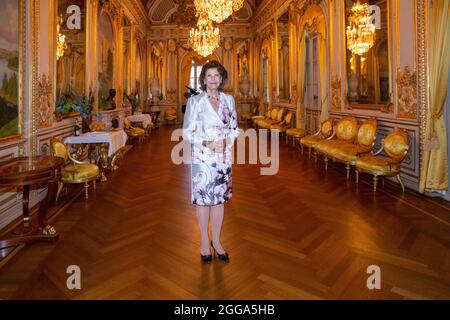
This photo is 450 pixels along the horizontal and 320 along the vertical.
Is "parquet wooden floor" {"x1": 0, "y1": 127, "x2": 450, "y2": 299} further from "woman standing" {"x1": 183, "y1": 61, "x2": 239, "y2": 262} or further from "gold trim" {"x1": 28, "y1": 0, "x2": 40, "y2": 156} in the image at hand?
"gold trim" {"x1": 28, "y1": 0, "x2": 40, "y2": 156}

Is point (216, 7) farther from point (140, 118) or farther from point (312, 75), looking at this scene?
point (140, 118)

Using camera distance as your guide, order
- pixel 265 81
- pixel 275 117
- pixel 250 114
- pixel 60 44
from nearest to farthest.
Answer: pixel 60 44, pixel 275 117, pixel 265 81, pixel 250 114

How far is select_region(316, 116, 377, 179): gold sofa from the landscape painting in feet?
15.5

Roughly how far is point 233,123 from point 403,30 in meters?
3.91

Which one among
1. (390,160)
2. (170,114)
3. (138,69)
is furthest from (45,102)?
(170,114)

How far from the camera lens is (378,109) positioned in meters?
5.77

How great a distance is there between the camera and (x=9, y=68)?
3646 millimetres

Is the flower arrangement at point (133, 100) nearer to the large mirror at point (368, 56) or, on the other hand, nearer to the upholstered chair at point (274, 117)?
the upholstered chair at point (274, 117)

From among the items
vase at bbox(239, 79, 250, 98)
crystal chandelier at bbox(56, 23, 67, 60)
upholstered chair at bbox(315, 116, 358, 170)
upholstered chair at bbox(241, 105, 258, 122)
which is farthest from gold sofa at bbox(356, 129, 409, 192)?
vase at bbox(239, 79, 250, 98)

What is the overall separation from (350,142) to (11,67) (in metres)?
5.43

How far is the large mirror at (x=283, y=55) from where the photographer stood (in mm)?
11242
